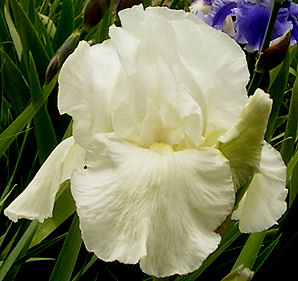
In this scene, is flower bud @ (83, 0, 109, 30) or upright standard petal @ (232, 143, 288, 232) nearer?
upright standard petal @ (232, 143, 288, 232)

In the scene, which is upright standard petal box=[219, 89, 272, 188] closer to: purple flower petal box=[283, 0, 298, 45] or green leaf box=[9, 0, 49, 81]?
purple flower petal box=[283, 0, 298, 45]

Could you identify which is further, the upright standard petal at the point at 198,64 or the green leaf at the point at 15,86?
the green leaf at the point at 15,86

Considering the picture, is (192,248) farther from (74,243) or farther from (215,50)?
(74,243)

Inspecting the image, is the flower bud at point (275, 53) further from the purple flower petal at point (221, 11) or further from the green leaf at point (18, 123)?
the green leaf at point (18, 123)

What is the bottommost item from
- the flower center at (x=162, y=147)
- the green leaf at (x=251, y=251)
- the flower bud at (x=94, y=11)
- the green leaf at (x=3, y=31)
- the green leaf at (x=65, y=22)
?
the green leaf at (x=3, y=31)

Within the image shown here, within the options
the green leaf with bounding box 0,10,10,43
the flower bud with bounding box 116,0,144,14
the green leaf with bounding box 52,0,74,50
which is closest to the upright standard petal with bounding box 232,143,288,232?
the flower bud with bounding box 116,0,144,14

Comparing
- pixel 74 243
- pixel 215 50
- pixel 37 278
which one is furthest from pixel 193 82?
pixel 37 278

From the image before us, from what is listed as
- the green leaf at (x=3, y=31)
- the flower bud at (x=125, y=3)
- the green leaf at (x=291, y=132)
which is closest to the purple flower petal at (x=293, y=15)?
the green leaf at (x=291, y=132)

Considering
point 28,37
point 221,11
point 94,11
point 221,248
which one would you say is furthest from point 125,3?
point 221,248
